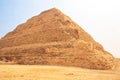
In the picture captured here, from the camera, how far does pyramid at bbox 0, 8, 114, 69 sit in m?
39.2

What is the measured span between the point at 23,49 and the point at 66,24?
11.7 meters

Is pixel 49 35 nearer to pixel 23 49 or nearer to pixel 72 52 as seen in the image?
pixel 23 49

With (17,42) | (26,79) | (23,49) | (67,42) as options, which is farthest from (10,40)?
(26,79)

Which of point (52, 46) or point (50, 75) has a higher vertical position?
point (52, 46)

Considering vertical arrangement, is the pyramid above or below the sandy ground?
above

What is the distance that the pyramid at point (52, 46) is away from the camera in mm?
39203

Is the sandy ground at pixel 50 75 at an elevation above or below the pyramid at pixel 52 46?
below

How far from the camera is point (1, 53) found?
2149 inches

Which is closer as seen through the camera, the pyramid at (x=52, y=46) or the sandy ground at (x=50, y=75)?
the sandy ground at (x=50, y=75)

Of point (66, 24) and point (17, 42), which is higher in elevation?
point (66, 24)

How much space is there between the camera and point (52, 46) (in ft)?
149

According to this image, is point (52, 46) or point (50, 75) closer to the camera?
point (50, 75)

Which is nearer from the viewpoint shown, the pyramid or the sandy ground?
the sandy ground

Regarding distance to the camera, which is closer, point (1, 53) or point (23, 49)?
point (23, 49)
